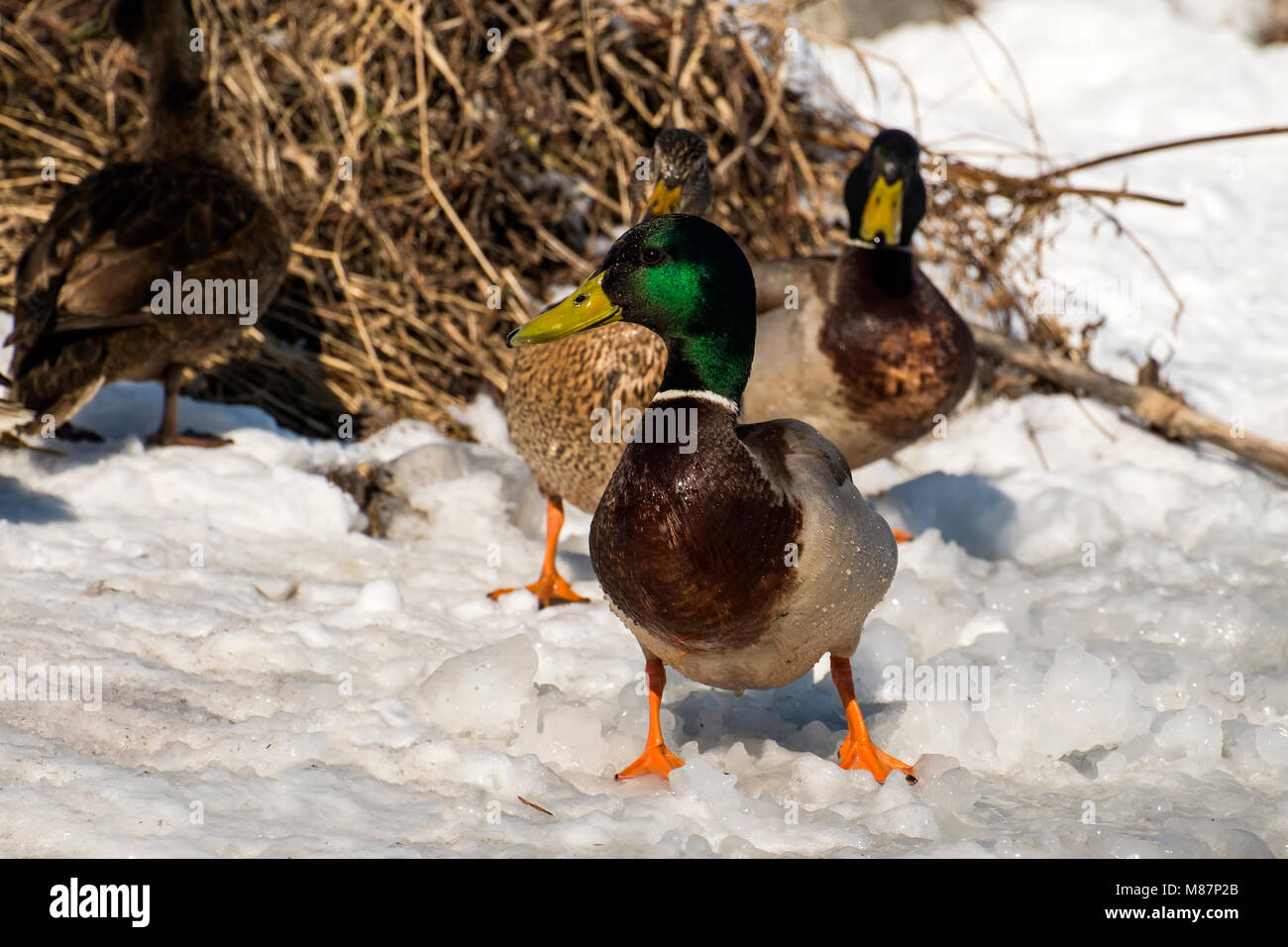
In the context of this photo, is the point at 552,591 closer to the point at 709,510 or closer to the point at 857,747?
the point at 857,747

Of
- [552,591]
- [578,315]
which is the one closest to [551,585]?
[552,591]

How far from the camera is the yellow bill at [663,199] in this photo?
397 centimetres

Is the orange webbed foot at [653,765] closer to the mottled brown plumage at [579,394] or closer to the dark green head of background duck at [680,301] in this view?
the dark green head of background duck at [680,301]

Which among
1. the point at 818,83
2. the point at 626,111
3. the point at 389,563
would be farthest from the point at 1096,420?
the point at 389,563

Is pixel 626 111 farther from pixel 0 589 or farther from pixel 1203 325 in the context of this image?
pixel 0 589

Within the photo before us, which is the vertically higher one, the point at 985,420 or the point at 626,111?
the point at 626,111

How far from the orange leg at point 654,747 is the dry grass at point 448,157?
2580mm

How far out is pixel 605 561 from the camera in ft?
8.54

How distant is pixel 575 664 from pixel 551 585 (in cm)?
54

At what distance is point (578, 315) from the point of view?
8.48 ft

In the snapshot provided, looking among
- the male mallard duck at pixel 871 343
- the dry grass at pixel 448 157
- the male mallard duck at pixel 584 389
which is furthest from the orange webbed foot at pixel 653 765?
the dry grass at pixel 448 157

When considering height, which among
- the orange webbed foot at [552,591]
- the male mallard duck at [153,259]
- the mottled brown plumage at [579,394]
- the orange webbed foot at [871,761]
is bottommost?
the orange webbed foot at [871,761]

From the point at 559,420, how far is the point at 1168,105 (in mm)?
5144

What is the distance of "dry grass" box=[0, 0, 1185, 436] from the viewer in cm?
545
